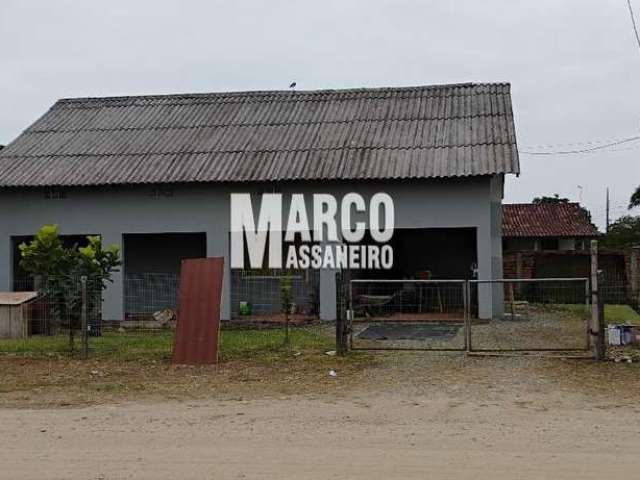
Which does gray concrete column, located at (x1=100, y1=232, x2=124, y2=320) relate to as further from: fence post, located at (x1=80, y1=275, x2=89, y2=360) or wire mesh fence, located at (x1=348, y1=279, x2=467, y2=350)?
fence post, located at (x1=80, y1=275, x2=89, y2=360)

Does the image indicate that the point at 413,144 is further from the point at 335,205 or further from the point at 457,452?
the point at 457,452

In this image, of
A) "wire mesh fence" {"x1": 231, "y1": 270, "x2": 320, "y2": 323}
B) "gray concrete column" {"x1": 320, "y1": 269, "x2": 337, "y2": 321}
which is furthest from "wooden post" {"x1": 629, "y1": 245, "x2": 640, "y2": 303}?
"wire mesh fence" {"x1": 231, "y1": 270, "x2": 320, "y2": 323}

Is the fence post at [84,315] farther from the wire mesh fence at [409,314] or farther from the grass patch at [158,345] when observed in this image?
the wire mesh fence at [409,314]

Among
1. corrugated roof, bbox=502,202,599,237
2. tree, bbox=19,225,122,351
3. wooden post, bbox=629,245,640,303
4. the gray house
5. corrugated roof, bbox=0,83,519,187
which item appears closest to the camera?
tree, bbox=19,225,122,351

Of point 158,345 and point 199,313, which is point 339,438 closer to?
point 199,313

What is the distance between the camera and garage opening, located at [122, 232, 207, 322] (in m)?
18.7

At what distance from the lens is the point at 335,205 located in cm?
1825

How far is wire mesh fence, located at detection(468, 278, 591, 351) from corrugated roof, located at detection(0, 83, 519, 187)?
3466 millimetres

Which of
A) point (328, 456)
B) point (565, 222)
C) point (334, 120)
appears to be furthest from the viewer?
point (565, 222)

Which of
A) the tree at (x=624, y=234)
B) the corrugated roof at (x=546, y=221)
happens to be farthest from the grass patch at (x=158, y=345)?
the tree at (x=624, y=234)

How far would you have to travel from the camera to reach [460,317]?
16922 millimetres

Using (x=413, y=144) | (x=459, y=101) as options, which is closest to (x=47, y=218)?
(x=413, y=144)

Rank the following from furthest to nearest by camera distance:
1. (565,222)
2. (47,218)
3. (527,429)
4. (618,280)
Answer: (565,222) < (618,280) < (47,218) < (527,429)

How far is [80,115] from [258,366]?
14466 mm
